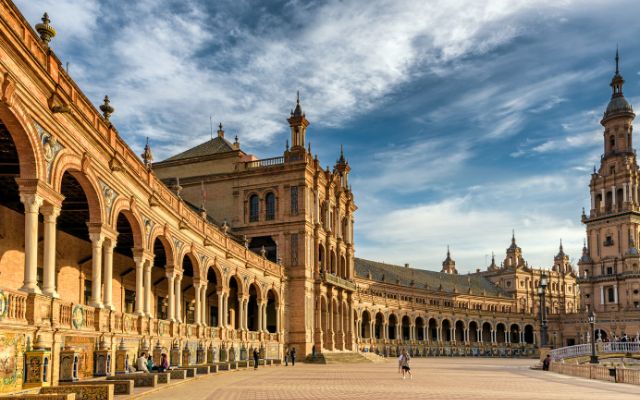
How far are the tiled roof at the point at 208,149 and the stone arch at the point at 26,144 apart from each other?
142ft

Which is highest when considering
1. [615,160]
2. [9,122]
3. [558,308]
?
[615,160]

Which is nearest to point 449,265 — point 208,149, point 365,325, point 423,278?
point 423,278

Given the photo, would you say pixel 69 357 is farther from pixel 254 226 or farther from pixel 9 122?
pixel 254 226

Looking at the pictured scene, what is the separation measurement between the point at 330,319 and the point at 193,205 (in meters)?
15.8

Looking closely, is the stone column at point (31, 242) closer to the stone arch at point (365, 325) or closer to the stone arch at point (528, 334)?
the stone arch at point (365, 325)

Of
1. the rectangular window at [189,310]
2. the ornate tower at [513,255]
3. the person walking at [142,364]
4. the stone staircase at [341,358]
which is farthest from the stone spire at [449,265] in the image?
the person walking at [142,364]

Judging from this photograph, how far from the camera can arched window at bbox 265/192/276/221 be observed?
57569mm

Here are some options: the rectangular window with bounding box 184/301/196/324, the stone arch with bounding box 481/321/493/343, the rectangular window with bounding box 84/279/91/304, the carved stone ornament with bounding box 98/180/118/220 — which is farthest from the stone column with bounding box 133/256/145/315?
the stone arch with bounding box 481/321/493/343

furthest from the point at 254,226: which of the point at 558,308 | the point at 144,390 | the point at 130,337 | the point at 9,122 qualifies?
the point at 558,308

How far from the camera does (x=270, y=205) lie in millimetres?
57875

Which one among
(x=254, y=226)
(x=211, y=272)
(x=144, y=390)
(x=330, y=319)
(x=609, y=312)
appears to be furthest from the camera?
(x=609, y=312)

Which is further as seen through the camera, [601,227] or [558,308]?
[558,308]

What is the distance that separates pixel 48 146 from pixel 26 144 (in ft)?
3.17

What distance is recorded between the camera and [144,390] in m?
20.2
